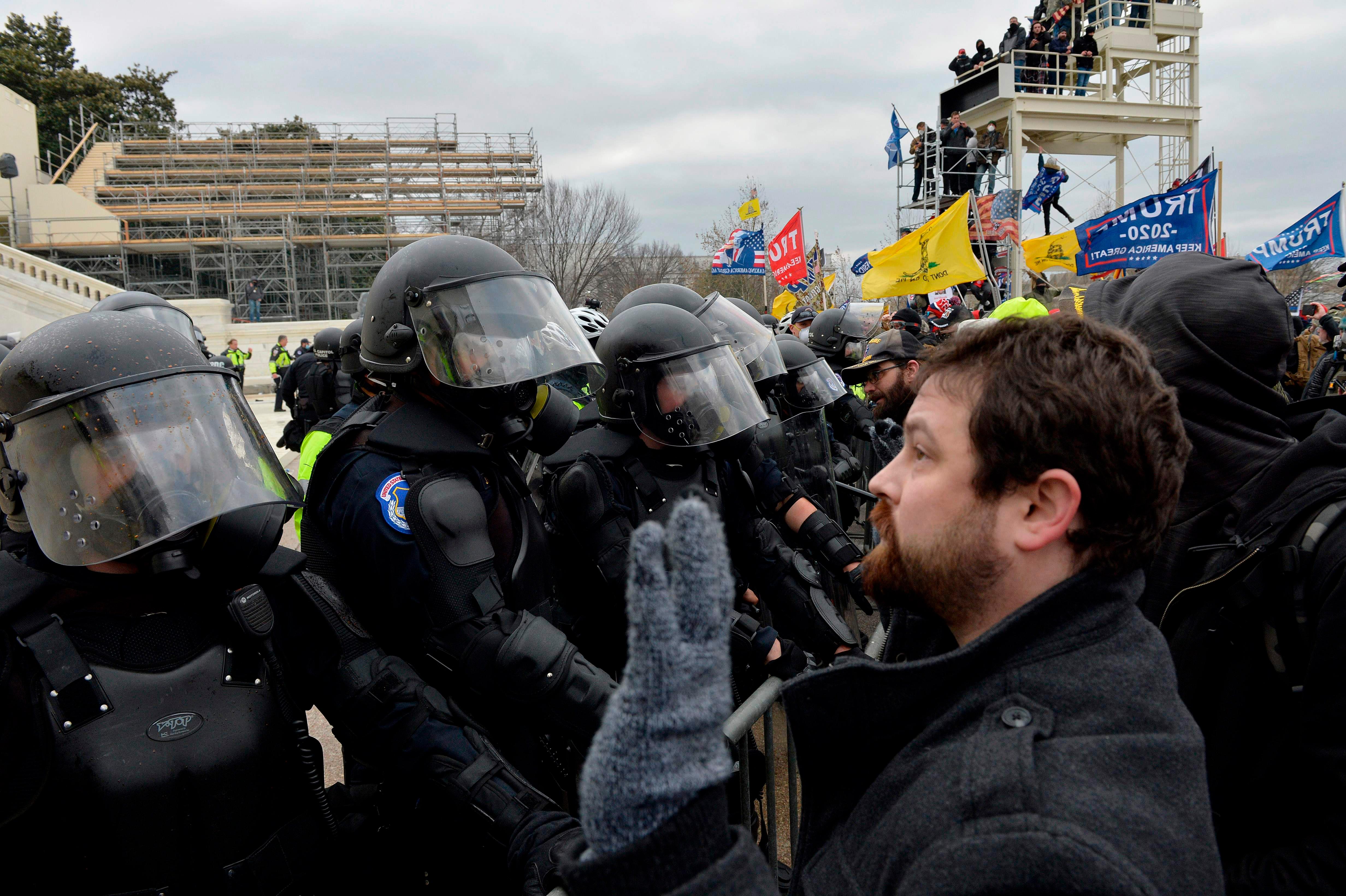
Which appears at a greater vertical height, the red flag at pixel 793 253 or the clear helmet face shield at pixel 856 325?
the red flag at pixel 793 253

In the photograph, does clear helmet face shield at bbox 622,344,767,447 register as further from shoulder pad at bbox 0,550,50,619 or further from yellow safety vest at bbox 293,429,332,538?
shoulder pad at bbox 0,550,50,619

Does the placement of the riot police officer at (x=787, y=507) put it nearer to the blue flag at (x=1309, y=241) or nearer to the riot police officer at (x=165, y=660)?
the riot police officer at (x=165, y=660)

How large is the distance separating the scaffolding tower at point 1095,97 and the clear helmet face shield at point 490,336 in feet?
65.2

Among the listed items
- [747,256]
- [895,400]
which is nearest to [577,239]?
[747,256]

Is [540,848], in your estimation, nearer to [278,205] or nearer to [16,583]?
[16,583]

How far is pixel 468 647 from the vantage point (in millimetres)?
2117

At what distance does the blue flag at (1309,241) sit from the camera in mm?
9445

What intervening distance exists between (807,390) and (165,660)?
195 inches

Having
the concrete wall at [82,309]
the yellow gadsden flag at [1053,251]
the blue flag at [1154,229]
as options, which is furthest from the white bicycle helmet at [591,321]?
the concrete wall at [82,309]

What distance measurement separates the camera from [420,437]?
2.36 m

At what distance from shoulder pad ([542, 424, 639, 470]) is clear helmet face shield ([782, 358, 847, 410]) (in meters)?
2.82

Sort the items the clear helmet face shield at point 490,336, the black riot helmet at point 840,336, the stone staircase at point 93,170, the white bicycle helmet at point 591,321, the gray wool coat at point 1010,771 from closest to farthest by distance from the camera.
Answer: the gray wool coat at point 1010,771
the clear helmet face shield at point 490,336
the white bicycle helmet at point 591,321
the black riot helmet at point 840,336
the stone staircase at point 93,170

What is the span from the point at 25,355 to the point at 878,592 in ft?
6.23

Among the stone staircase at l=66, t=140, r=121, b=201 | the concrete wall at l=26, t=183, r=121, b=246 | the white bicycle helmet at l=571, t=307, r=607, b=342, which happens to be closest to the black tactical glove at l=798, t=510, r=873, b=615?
the white bicycle helmet at l=571, t=307, r=607, b=342
